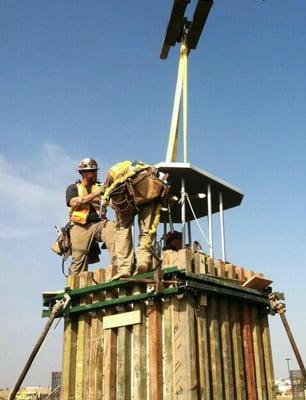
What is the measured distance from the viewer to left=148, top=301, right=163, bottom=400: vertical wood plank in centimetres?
782

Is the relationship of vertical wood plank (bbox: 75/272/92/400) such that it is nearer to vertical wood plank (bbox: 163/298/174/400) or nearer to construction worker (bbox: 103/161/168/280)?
construction worker (bbox: 103/161/168/280)

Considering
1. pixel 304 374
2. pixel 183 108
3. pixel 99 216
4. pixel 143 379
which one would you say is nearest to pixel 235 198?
pixel 183 108

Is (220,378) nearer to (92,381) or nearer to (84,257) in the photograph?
(92,381)

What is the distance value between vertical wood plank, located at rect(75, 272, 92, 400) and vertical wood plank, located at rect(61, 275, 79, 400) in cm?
10

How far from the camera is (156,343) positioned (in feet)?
26.5

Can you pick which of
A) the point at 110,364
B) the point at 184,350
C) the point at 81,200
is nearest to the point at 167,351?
the point at 184,350

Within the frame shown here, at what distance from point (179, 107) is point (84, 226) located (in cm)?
440

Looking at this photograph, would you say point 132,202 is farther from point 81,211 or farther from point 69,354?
point 69,354

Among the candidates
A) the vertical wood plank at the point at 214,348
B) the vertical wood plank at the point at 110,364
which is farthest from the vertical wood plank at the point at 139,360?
the vertical wood plank at the point at 214,348

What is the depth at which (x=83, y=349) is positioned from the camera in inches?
356

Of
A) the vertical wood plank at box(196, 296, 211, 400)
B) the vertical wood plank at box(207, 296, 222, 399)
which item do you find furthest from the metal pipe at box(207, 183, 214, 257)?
the vertical wood plank at box(196, 296, 211, 400)

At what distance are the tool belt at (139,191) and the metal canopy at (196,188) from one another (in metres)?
1.88

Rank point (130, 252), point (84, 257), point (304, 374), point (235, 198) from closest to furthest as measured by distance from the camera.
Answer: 1. point (304, 374)
2. point (130, 252)
3. point (84, 257)
4. point (235, 198)

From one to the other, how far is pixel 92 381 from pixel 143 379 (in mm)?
1140
